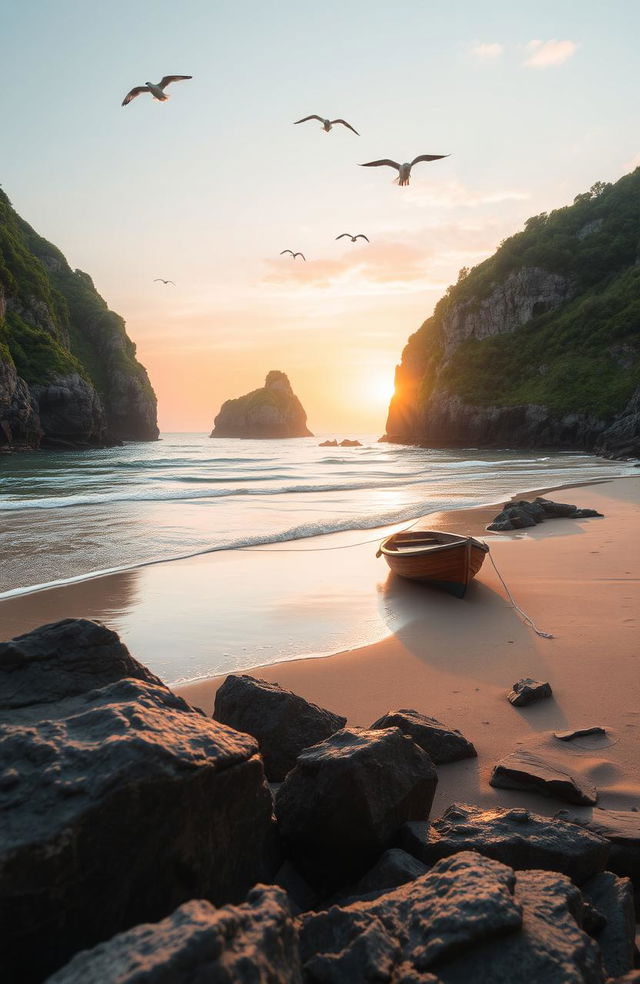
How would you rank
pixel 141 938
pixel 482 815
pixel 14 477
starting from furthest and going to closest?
pixel 14 477
pixel 482 815
pixel 141 938

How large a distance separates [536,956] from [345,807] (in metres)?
1.10

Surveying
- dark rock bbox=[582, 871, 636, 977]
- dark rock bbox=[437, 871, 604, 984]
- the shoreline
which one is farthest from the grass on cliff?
dark rock bbox=[437, 871, 604, 984]

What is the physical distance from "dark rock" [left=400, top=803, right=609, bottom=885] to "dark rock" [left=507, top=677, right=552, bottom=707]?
1848 millimetres

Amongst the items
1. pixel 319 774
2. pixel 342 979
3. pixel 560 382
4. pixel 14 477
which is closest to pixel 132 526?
pixel 319 774

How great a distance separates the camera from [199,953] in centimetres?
149

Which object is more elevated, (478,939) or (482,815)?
(478,939)

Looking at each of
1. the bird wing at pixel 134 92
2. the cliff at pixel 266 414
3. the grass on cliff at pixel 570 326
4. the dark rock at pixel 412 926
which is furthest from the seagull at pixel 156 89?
the cliff at pixel 266 414

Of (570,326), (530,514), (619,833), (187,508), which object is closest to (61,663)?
(619,833)

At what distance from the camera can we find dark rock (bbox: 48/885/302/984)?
1451mm

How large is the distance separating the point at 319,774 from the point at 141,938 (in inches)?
59.5

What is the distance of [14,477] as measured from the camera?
32.2 meters

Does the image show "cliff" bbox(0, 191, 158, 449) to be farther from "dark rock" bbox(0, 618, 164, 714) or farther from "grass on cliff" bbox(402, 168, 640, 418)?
"dark rock" bbox(0, 618, 164, 714)

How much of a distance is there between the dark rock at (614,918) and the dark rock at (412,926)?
472mm

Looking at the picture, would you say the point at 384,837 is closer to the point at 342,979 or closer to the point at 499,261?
the point at 342,979
